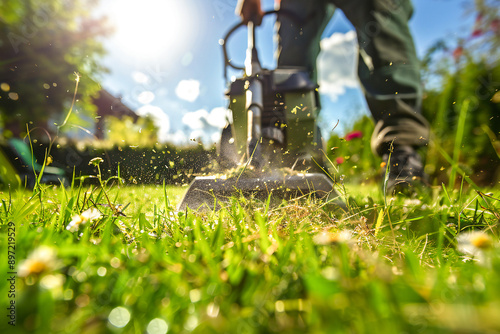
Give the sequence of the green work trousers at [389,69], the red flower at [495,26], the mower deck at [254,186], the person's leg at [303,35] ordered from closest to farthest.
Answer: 1. the mower deck at [254,186]
2. the green work trousers at [389,69]
3. the red flower at [495,26]
4. the person's leg at [303,35]

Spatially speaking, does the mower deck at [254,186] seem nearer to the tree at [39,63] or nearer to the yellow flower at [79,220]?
the yellow flower at [79,220]

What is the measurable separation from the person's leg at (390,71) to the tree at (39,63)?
242 inches

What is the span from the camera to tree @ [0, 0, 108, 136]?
6.85 meters

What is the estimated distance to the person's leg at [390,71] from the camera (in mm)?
2035

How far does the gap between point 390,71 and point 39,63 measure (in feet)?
28.7

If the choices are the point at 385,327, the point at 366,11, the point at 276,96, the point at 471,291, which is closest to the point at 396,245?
the point at 471,291

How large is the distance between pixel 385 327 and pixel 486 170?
161 inches

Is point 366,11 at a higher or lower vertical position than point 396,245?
higher

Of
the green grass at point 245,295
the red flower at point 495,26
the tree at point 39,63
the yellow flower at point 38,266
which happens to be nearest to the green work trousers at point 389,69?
the red flower at point 495,26

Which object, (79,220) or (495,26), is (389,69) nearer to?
(495,26)

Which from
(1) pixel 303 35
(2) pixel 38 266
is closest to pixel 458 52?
(1) pixel 303 35

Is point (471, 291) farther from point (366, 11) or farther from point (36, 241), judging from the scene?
point (366, 11)

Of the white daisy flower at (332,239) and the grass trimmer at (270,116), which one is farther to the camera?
the grass trimmer at (270,116)

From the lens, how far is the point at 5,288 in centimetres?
38
